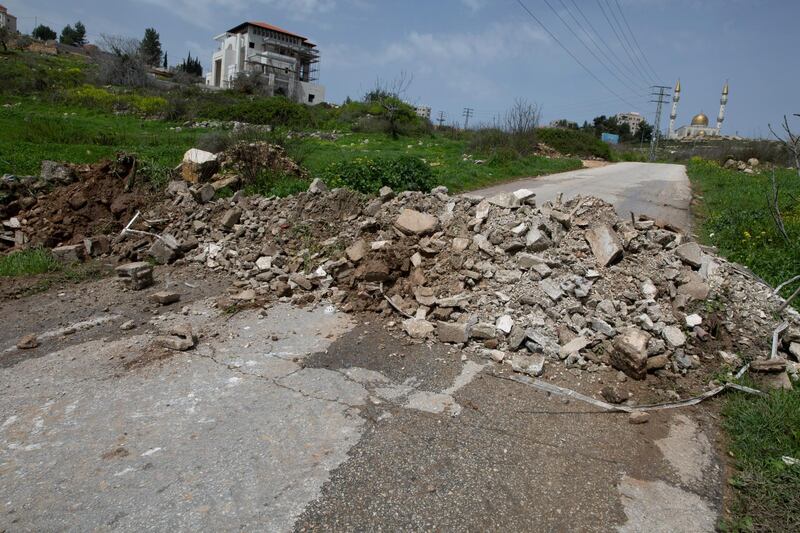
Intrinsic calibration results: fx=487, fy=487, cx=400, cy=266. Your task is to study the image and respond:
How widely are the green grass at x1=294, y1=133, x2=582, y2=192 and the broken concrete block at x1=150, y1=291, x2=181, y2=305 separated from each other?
17.7 ft

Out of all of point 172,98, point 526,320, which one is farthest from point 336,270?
point 172,98

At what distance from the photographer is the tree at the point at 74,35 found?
79375mm

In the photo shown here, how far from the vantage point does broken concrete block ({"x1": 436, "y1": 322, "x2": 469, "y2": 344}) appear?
448cm

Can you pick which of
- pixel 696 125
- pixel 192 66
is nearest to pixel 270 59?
pixel 192 66

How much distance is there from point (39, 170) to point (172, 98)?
20594 mm

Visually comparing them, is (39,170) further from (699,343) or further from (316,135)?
(316,135)

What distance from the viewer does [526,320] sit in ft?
15.1

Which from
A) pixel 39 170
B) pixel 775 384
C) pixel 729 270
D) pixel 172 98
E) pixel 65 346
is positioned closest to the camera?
pixel 775 384

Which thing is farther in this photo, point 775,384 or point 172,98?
point 172,98

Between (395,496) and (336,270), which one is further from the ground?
(336,270)

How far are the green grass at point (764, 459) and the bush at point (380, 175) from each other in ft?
21.2

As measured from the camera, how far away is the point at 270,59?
5588 centimetres

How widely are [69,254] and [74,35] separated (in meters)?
99.2

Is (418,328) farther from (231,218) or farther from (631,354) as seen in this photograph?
(231,218)
